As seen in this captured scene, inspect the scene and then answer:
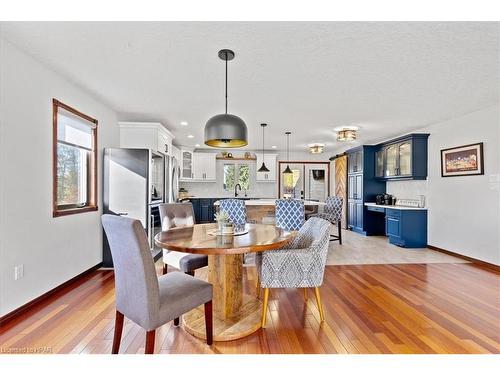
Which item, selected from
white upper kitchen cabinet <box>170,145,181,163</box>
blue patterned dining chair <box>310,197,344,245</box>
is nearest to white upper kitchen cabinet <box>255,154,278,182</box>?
white upper kitchen cabinet <box>170,145,181,163</box>

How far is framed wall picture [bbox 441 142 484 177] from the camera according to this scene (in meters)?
4.10

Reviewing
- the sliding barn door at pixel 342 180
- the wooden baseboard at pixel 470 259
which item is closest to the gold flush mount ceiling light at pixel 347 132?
the sliding barn door at pixel 342 180

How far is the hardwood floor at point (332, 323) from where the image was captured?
1905 mm

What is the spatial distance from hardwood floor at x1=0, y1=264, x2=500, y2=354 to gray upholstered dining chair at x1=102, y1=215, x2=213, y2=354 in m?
0.41

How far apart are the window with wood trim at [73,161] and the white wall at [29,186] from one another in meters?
0.10

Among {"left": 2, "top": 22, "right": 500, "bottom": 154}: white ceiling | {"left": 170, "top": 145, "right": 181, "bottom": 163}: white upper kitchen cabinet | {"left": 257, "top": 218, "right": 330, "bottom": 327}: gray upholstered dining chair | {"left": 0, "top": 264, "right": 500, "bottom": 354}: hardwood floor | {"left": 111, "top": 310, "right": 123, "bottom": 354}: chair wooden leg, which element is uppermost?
{"left": 2, "top": 22, "right": 500, "bottom": 154}: white ceiling

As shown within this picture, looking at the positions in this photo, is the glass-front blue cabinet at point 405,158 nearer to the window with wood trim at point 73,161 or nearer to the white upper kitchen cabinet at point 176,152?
the white upper kitchen cabinet at point 176,152

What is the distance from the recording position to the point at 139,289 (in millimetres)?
1559

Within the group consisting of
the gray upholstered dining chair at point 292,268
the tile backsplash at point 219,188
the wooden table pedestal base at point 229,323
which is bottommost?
the wooden table pedestal base at point 229,323

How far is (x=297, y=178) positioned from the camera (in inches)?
337

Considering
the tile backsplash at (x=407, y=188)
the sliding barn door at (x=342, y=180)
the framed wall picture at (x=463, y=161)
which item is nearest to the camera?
the framed wall picture at (x=463, y=161)

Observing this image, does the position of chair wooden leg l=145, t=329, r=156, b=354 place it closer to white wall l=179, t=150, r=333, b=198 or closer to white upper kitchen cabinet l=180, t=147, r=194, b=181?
white upper kitchen cabinet l=180, t=147, r=194, b=181
